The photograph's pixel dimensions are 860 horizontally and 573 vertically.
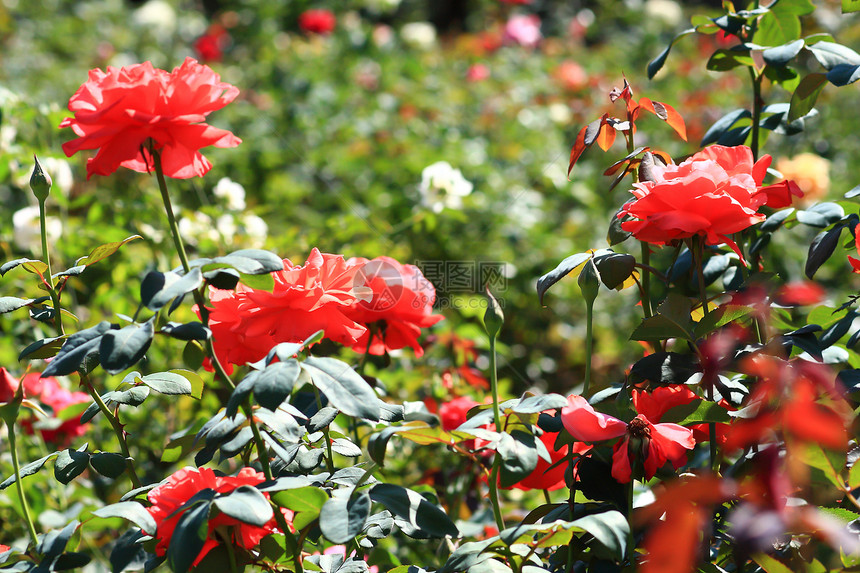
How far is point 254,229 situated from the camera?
5.32 ft

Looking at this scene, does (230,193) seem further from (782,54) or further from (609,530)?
(609,530)

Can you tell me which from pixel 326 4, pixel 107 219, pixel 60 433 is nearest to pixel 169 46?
pixel 326 4

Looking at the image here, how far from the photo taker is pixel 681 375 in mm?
716

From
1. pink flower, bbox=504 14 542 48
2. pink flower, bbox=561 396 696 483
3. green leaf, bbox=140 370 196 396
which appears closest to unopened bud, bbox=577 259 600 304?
pink flower, bbox=561 396 696 483

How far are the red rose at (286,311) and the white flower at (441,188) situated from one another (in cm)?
106

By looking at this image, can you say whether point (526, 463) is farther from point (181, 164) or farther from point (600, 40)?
point (600, 40)

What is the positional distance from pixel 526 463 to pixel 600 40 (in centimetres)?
527

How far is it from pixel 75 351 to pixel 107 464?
197 mm

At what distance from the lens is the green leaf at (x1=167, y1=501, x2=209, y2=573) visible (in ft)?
1.83

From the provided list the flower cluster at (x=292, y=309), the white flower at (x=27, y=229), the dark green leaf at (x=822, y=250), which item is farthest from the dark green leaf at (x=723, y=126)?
the white flower at (x=27, y=229)

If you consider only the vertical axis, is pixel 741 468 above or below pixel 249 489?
below

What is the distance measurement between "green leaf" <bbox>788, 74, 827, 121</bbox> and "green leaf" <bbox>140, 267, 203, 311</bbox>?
2.35ft

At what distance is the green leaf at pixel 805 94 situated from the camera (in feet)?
2.86

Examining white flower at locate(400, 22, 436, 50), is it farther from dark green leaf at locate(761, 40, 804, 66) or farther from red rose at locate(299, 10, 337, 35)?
dark green leaf at locate(761, 40, 804, 66)
